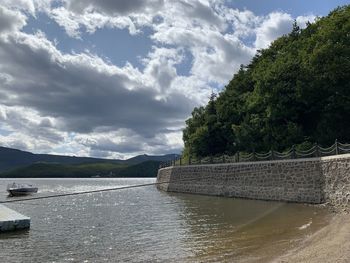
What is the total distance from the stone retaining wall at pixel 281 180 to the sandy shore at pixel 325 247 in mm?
7867

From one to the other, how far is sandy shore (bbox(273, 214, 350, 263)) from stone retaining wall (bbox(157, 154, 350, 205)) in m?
7.87

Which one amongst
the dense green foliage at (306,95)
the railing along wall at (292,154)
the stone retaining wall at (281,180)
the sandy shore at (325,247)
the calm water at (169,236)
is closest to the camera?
the sandy shore at (325,247)

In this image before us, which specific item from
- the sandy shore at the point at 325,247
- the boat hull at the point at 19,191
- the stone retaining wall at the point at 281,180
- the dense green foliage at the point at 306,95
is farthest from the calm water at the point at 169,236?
the boat hull at the point at 19,191

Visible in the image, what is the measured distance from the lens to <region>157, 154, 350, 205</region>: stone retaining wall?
24.8 meters

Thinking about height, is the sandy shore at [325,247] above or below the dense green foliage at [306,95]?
below

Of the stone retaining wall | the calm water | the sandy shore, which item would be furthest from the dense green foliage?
the sandy shore

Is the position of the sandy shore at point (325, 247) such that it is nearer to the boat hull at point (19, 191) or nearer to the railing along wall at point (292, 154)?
the railing along wall at point (292, 154)

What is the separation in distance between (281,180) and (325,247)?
722 inches

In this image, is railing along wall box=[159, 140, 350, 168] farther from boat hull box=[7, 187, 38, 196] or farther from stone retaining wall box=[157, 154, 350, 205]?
boat hull box=[7, 187, 38, 196]

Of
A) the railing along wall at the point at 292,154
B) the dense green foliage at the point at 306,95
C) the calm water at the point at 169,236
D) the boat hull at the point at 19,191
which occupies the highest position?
the dense green foliage at the point at 306,95

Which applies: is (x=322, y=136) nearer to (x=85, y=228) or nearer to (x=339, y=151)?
(x=339, y=151)

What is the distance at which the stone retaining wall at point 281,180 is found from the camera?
24.8 m

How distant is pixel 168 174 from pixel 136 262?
144 ft

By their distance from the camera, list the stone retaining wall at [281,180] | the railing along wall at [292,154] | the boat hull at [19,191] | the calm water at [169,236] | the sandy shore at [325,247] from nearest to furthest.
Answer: the sandy shore at [325,247]
the calm water at [169,236]
the stone retaining wall at [281,180]
the railing along wall at [292,154]
the boat hull at [19,191]
